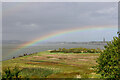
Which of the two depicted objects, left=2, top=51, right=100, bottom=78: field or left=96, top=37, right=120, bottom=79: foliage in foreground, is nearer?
left=96, top=37, right=120, bottom=79: foliage in foreground

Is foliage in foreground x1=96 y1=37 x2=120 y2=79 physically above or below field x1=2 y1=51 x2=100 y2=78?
above

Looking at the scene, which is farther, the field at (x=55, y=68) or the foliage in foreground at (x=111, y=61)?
the field at (x=55, y=68)

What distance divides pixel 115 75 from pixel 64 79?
14.9 ft

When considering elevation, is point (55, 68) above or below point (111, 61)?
below

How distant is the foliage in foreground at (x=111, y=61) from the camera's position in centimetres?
657

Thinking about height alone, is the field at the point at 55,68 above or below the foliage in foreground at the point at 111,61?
below

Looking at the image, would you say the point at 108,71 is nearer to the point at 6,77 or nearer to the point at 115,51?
the point at 115,51

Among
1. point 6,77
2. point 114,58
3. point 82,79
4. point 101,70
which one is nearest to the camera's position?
point 114,58

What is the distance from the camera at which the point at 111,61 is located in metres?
6.81

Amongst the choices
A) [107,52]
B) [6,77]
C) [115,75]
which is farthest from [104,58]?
[6,77]

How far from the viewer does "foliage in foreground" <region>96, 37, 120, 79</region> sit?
6.57 meters

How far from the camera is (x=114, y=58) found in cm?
659

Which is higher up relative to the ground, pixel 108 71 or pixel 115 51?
pixel 115 51

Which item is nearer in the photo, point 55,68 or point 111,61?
point 111,61
